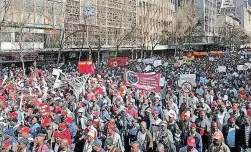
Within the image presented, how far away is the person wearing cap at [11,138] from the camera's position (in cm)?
902

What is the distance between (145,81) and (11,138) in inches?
244

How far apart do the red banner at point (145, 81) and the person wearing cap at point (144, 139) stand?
4964 millimetres

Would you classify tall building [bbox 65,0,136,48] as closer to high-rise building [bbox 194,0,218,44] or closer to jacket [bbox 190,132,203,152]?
jacket [bbox 190,132,203,152]

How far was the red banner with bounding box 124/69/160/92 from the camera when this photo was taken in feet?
48.3

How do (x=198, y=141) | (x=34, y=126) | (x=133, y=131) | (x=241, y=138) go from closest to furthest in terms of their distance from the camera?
1. (x=198, y=141)
2. (x=241, y=138)
3. (x=133, y=131)
4. (x=34, y=126)

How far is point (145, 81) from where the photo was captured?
15000mm

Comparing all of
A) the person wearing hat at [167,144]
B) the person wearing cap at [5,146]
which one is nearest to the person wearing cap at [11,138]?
the person wearing cap at [5,146]

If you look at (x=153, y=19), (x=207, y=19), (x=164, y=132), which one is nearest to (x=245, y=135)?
(x=164, y=132)

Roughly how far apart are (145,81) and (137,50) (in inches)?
2378

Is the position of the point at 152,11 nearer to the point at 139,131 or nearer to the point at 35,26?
the point at 35,26

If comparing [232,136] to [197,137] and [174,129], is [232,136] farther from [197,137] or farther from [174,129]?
A: [174,129]

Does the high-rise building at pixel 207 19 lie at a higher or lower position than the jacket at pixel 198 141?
higher

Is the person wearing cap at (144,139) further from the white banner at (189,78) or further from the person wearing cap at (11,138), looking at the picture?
the white banner at (189,78)

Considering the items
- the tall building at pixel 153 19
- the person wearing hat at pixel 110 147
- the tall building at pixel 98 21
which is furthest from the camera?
the tall building at pixel 153 19
